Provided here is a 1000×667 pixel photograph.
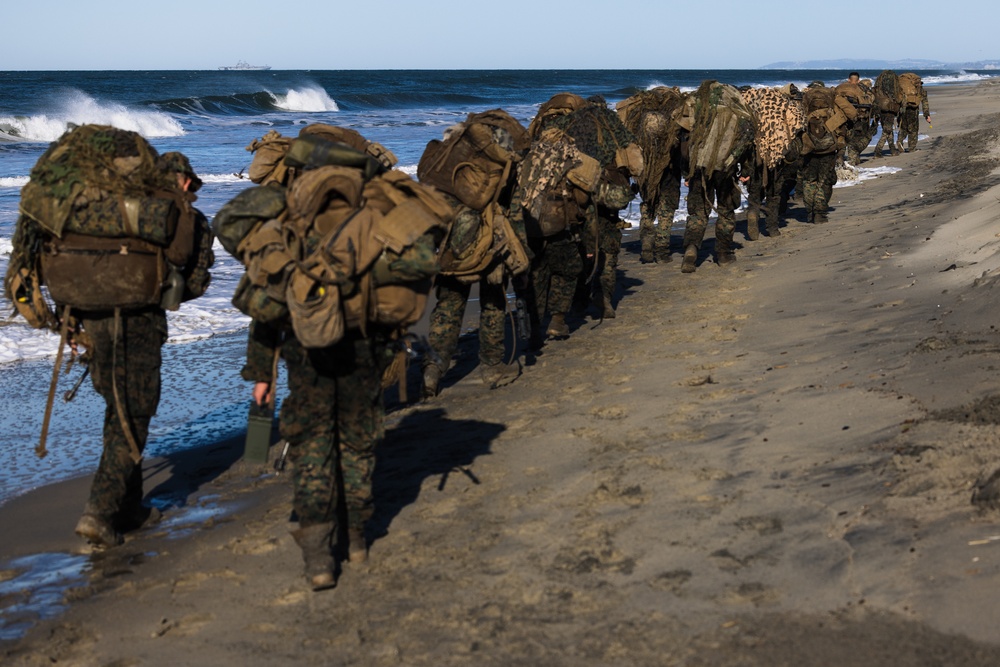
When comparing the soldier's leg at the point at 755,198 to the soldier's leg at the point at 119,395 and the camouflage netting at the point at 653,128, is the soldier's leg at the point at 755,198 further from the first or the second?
the soldier's leg at the point at 119,395

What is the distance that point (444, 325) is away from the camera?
25.5 feet

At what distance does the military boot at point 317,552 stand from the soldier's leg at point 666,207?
8151 millimetres

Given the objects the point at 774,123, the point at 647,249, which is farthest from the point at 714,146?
the point at 774,123

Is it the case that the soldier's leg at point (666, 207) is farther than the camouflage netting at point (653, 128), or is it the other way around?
the soldier's leg at point (666, 207)

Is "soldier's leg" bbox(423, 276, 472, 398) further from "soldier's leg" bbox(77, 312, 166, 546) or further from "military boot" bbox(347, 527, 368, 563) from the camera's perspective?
"military boot" bbox(347, 527, 368, 563)

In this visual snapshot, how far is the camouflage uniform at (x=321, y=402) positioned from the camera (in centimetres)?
467

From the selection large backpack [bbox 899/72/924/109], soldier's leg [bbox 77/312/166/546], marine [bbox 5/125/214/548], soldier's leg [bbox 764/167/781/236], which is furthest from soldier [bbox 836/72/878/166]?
soldier's leg [bbox 77/312/166/546]

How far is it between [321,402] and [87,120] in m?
42.6

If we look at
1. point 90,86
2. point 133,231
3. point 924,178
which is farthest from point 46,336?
point 90,86

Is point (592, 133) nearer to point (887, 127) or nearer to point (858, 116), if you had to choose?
point (858, 116)

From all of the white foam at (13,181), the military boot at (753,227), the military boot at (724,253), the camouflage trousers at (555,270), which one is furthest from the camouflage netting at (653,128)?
the white foam at (13,181)

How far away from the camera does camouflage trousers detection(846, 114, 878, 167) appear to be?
23.1 m

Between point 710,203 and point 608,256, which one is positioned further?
point 710,203

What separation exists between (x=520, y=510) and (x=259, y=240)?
1875mm
